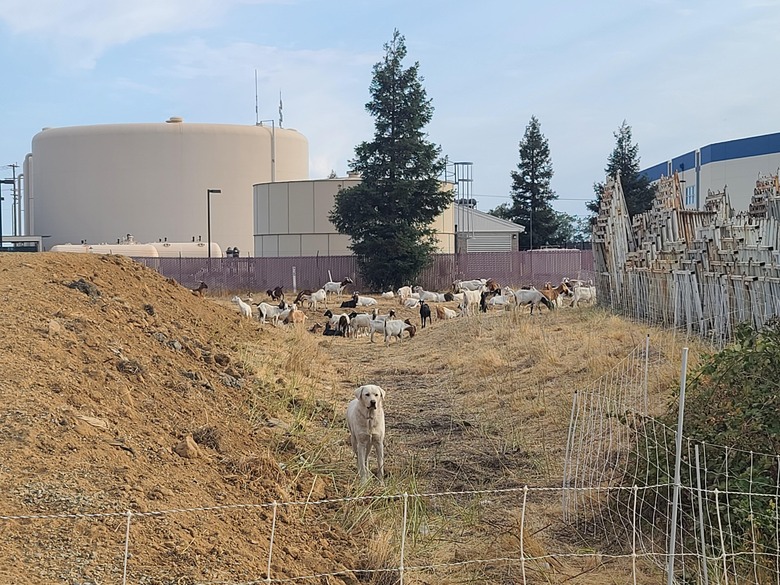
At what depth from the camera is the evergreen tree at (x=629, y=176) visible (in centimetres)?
5834

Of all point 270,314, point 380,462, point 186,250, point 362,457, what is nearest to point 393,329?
point 270,314

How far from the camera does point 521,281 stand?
163ft

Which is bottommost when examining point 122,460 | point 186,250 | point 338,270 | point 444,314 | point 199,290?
point 444,314

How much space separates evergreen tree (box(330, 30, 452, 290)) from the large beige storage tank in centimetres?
1921

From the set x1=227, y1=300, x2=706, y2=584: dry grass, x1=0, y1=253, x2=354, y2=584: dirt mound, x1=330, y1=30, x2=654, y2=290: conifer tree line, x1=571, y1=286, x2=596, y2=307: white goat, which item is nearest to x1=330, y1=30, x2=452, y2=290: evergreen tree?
x1=330, y1=30, x2=654, y2=290: conifer tree line

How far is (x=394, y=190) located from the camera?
46688 mm

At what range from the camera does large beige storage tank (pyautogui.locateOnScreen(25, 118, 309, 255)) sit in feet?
214

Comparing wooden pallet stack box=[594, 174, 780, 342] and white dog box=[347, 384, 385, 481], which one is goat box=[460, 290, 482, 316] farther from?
white dog box=[347, 384, 385, 481]

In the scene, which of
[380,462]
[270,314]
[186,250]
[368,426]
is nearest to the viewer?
[380,462]

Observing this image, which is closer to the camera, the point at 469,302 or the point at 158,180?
the point at 469,302

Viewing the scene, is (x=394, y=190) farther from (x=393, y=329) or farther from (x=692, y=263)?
(x=692, y=263)

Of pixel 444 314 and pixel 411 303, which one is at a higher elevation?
pixel 411 303

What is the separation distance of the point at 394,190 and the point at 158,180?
24.6 metres

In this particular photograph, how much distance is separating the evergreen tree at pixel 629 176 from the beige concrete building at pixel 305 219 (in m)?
12.2
